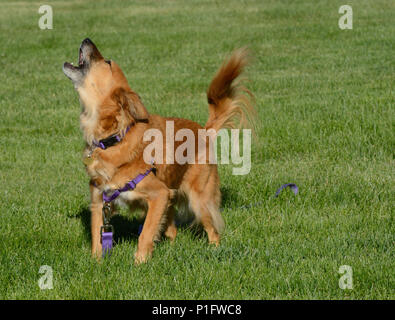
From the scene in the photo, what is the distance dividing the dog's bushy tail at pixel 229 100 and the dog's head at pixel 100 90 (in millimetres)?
1148

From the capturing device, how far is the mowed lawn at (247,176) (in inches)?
164

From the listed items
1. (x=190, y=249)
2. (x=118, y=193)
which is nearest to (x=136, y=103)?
(x=118, y=193)

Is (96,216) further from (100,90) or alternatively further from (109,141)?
(100,90)

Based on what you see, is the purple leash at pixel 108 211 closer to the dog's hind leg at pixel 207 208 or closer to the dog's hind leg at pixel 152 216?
the dog's hind leg at pixel 152 216

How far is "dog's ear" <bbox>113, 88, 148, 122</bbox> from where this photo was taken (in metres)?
4.54

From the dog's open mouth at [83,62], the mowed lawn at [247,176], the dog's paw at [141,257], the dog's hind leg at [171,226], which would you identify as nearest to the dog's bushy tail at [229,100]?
the mowed lawn at [247,176]

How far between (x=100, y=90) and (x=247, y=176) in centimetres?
253

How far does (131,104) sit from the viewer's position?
453cm

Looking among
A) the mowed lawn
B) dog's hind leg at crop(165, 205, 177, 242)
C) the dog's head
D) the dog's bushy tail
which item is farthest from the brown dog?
the dog's bushy tail

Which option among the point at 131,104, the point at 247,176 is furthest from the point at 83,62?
the point at 247,176

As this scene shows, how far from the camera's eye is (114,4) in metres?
24.6

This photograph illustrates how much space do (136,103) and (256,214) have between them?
5.90 feet

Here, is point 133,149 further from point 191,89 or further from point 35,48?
point 35,48

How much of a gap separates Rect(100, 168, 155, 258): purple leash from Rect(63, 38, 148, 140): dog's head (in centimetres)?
45
